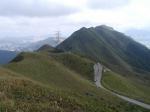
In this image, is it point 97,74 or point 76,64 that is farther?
point 76,64

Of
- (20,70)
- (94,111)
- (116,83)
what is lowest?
(116,83)

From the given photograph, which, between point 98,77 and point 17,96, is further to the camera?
point 98,77

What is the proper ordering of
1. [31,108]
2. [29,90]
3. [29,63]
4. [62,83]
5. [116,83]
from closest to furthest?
[31,108]
[29,90]
[62,83]
[29,63]
[116,83]

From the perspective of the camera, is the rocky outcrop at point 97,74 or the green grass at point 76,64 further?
the green grass at point 76,64

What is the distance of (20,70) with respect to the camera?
9869 centimetres

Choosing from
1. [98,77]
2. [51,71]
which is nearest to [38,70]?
[51,71]

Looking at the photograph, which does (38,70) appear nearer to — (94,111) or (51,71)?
(51,71)

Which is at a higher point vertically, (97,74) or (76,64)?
(76,64)

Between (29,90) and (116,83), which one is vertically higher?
(29,90)

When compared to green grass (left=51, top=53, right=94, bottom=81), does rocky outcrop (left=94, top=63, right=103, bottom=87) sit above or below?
below

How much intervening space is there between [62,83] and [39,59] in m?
31.9

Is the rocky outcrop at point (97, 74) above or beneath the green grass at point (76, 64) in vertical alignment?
beneath

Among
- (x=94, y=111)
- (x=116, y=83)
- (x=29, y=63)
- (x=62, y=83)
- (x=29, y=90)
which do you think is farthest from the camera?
(x=116, y=83)

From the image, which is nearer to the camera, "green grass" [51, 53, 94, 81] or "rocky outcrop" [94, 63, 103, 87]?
"rocky outcrop" [94, 63, 103, 87]
